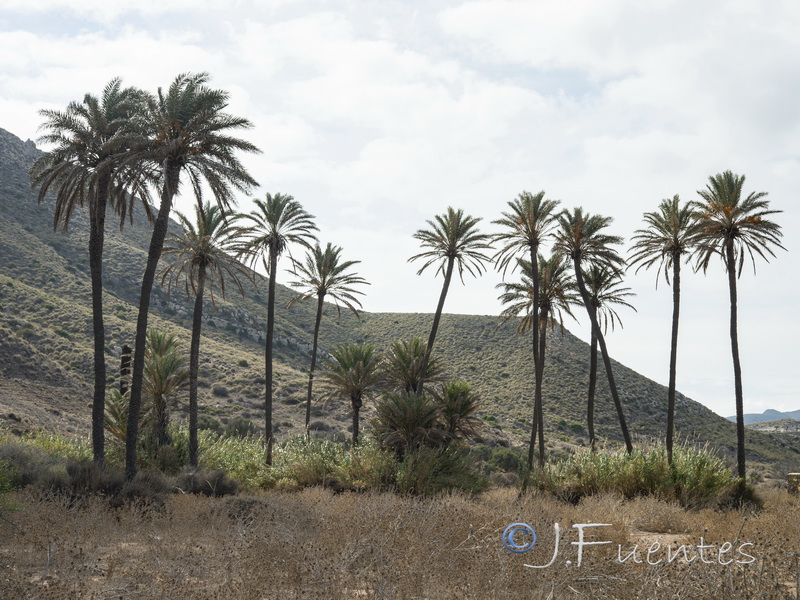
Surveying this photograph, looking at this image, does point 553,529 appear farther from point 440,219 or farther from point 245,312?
point 245,312

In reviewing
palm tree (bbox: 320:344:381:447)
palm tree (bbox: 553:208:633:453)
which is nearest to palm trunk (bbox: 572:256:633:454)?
palm tree (bbox: 553:208:633:453)

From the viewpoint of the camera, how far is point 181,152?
22.7m

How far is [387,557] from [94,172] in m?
19.6

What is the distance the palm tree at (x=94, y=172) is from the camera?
76.0ft

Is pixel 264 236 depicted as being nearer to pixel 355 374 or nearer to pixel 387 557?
pixel 355 374

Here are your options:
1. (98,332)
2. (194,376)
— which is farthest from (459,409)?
(98,332)

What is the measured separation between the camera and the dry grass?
25.0 ft

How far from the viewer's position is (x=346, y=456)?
91.6 feet

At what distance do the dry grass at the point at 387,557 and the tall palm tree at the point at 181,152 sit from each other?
10.1 m

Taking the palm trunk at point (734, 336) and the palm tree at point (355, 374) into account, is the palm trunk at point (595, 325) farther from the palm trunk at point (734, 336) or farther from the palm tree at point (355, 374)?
the palm tree at point (355, 374)

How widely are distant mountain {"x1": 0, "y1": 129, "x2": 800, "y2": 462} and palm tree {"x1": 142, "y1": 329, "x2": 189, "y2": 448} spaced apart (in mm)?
11987
